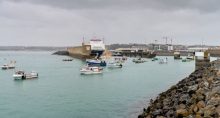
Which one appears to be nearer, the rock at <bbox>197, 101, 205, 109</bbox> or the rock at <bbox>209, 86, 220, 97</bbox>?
the rock at <bbox>197, 101, 205, 109</bbox>

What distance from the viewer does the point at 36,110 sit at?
25969 mm

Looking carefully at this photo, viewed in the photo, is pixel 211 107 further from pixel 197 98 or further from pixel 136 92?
pixel 136 92

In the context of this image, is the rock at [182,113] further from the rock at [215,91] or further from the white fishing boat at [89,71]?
the white fishing boat at [89,71]

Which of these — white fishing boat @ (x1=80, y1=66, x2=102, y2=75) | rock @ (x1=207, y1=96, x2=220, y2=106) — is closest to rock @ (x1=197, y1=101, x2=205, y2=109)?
rock @ (x1=207, y1=96, x2=220, y2=106)

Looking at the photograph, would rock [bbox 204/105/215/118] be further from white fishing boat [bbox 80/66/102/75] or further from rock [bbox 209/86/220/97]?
white fishing boat [bbox 80/66/102/75]

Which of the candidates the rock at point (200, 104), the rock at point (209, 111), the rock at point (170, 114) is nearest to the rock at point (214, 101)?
the rock at point (200, 104)

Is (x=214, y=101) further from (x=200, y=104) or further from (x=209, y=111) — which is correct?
(x=209, y=111)

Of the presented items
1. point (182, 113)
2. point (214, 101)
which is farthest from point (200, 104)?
point (182, 113)

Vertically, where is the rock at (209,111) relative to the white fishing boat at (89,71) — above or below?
above

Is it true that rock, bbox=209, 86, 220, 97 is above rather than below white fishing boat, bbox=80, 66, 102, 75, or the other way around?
above

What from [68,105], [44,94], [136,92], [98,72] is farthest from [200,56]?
[68,105]

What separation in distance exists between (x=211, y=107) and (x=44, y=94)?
2164 centimetres

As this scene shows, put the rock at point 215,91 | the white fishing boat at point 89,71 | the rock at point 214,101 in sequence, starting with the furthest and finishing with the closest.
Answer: the white fishing boat at point 89,71
the rock at point 215,91
the rock at point 214,101

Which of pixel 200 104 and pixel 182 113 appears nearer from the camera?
pixel 182 113
